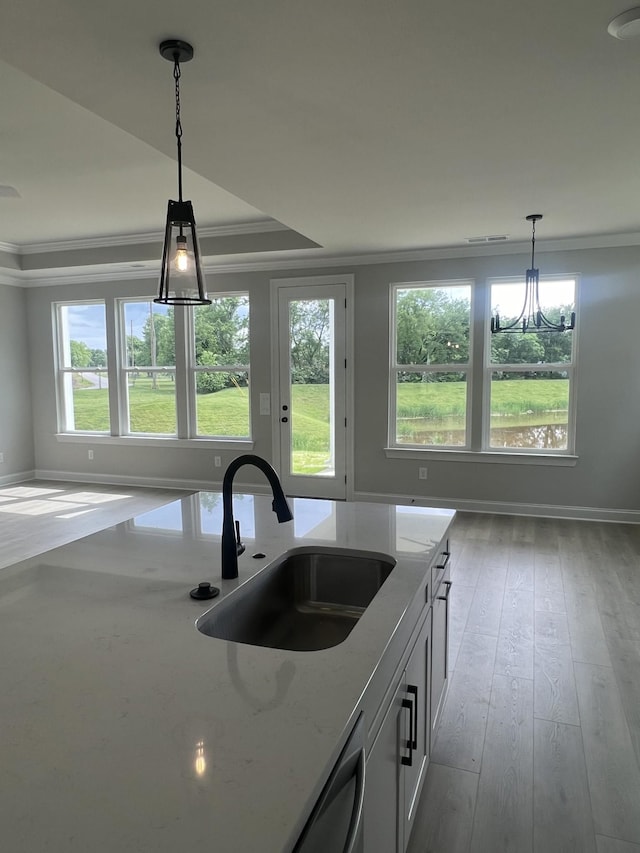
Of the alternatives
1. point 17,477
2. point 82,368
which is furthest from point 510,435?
point 17,477

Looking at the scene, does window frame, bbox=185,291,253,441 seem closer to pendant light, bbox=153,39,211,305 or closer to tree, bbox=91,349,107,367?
tree, bbox=91,349,107,367

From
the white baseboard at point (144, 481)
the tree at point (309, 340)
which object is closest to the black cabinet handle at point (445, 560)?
the tree at point (309, 340)

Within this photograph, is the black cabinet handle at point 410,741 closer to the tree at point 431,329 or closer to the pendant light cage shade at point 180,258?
the pendant light cage shade at point 180,258

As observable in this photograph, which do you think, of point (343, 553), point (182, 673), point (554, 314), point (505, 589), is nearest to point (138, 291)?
point (554, 314)

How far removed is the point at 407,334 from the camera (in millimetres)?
5637

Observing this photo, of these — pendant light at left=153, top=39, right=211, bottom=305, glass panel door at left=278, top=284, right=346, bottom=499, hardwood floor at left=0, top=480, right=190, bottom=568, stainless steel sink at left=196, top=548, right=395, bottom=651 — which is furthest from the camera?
glass panel door at left=278, top=284, right=346, bottom=499

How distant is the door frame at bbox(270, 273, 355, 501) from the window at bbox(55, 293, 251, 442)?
0.37 m

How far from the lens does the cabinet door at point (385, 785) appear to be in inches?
43.3

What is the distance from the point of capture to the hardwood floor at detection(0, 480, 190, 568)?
4.49 m

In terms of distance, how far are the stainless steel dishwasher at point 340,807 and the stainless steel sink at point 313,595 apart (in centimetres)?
65

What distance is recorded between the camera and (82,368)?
23.0ft

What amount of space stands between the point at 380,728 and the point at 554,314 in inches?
190

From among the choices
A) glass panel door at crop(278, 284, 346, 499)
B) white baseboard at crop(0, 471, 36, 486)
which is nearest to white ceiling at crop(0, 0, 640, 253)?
glass panel door at crop(278, 284, 346, 499)

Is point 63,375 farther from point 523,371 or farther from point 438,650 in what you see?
point 438,650
